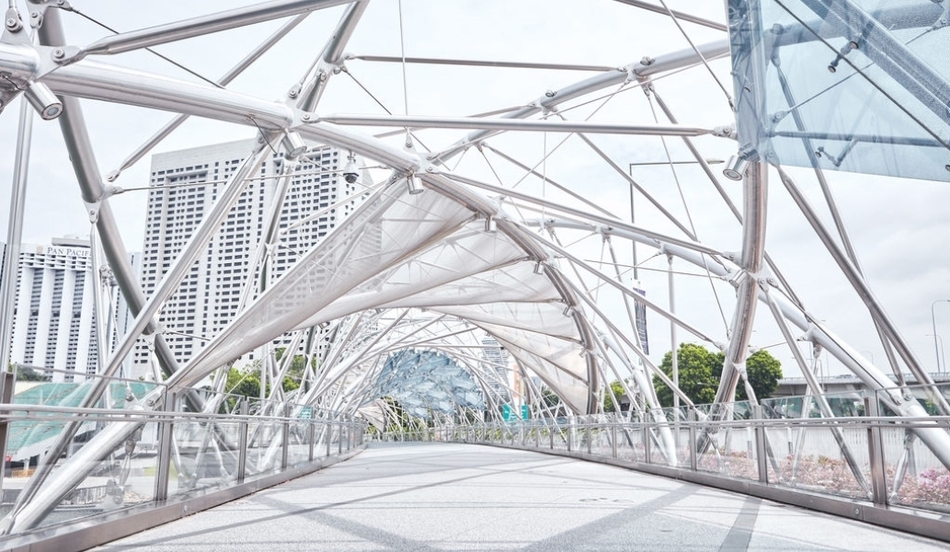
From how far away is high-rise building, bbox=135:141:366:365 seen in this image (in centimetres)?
3341

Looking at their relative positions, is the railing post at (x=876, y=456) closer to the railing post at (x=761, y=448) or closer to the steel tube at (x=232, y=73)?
the railing post at (x=761, y=448)

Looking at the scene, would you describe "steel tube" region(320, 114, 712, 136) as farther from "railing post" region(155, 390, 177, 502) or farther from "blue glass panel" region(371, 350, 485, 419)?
"blue glass panel" region(371, 350, 485, 419)

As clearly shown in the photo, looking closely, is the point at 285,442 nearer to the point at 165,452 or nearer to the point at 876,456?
the point at 165,452

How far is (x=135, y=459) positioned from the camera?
30.3 ft

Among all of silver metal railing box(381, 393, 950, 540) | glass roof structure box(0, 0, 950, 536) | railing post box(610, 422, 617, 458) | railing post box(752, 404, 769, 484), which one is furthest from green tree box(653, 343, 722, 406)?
railing post box(752, 404, 769, 484)

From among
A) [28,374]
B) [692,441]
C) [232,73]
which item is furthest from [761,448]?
[232,73]

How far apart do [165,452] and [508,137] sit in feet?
53.2

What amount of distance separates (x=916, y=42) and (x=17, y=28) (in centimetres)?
833

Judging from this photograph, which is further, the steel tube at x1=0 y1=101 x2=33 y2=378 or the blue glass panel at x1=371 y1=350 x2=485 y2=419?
the blue glass panel at x1=371 y1=350 x2=485 y2=419

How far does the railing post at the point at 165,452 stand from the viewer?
990 centimetres

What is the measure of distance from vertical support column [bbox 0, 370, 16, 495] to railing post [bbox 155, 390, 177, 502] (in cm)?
318

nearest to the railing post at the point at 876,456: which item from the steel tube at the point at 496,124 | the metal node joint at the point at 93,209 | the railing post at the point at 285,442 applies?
the steel tube at the point at 496,124

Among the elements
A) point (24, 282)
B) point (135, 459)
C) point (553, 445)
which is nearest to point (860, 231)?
point (135, 459)

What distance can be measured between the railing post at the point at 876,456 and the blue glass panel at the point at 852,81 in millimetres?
4379
